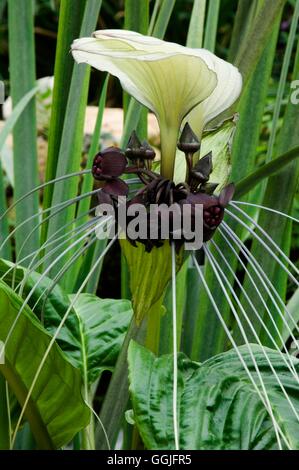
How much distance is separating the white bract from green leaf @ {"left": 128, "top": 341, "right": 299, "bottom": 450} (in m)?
0.10

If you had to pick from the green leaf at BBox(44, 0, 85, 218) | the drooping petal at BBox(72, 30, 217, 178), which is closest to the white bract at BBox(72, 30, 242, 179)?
the drooping petal at BBox(72, 30, 217, 178)

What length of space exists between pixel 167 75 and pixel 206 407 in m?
0.16

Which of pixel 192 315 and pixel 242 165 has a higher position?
pixel 242 165

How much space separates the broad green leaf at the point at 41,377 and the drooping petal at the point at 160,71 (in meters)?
0.12

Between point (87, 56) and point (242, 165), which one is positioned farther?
point (242, 165)

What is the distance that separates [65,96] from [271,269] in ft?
0.66

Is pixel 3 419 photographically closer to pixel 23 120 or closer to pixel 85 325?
pixel 85 325

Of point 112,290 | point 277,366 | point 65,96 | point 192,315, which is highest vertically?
point 65,96

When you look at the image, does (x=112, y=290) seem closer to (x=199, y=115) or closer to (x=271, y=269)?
(x=271, y=269)

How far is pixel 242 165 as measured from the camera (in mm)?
641

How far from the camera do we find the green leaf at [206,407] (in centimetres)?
36

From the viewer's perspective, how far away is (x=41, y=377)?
1.50 ft

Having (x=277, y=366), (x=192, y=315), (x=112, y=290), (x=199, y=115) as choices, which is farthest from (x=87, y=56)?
(x=112, y=290)

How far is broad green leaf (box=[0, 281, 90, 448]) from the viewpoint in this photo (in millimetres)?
438
